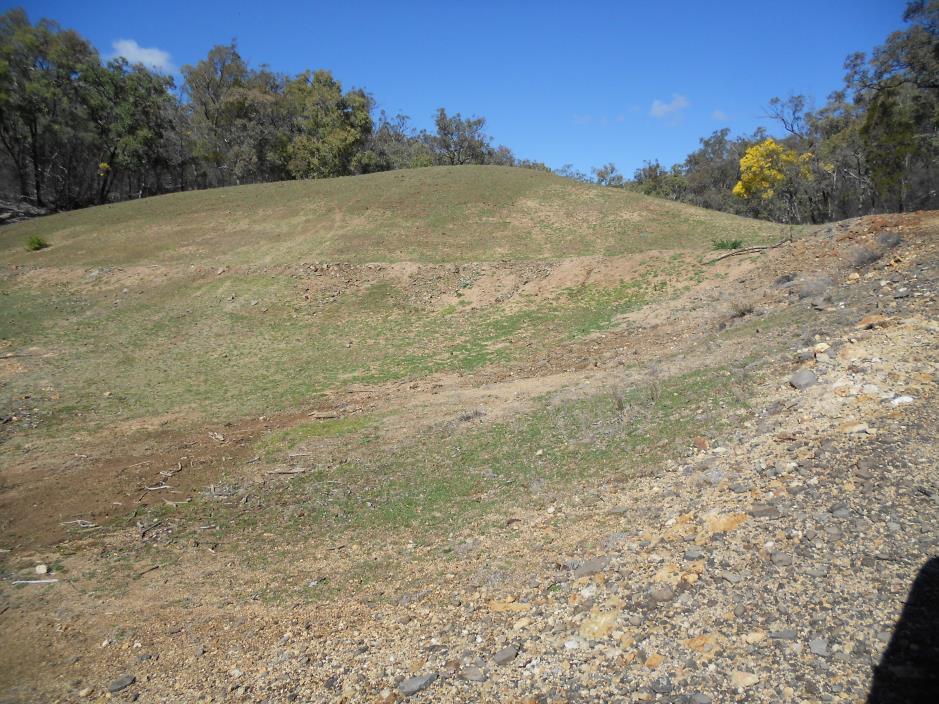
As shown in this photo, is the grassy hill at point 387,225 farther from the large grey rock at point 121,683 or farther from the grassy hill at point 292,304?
the large grey rock at point 121,683

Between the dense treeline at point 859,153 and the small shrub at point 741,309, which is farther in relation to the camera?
the dense treeline at point 859,153

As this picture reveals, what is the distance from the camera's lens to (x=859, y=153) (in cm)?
3731

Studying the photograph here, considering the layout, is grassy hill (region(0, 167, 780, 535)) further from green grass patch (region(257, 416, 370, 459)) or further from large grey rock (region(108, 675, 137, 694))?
large grey rock (region(108, 675, 137, 694))

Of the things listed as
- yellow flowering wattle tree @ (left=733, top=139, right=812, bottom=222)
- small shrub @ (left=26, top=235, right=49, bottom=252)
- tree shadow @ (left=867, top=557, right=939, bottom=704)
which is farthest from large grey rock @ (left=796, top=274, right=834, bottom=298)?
small shrub @ (left=26, top=235, right=49, bottom=252)

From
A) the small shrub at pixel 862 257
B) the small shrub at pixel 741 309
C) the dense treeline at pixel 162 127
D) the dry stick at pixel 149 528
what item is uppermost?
the dense treeline at pixel 162 127

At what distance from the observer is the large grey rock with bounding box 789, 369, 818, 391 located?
25.4 ft

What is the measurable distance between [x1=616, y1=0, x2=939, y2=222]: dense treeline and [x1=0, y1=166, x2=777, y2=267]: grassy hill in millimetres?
12821

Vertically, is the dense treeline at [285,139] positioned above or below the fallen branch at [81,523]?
above

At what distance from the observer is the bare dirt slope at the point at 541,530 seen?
4496 millimetres

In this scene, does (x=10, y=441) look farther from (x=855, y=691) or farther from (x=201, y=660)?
(x=855, y=691)

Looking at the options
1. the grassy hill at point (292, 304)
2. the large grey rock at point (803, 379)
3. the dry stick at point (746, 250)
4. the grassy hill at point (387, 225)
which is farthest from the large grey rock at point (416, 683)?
the grassy hill at point (387, 225)

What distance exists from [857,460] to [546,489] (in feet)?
12.4

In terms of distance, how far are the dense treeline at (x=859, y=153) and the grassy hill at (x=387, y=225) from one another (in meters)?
12.8

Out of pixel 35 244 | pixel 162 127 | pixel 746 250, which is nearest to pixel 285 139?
pixel 162 127
